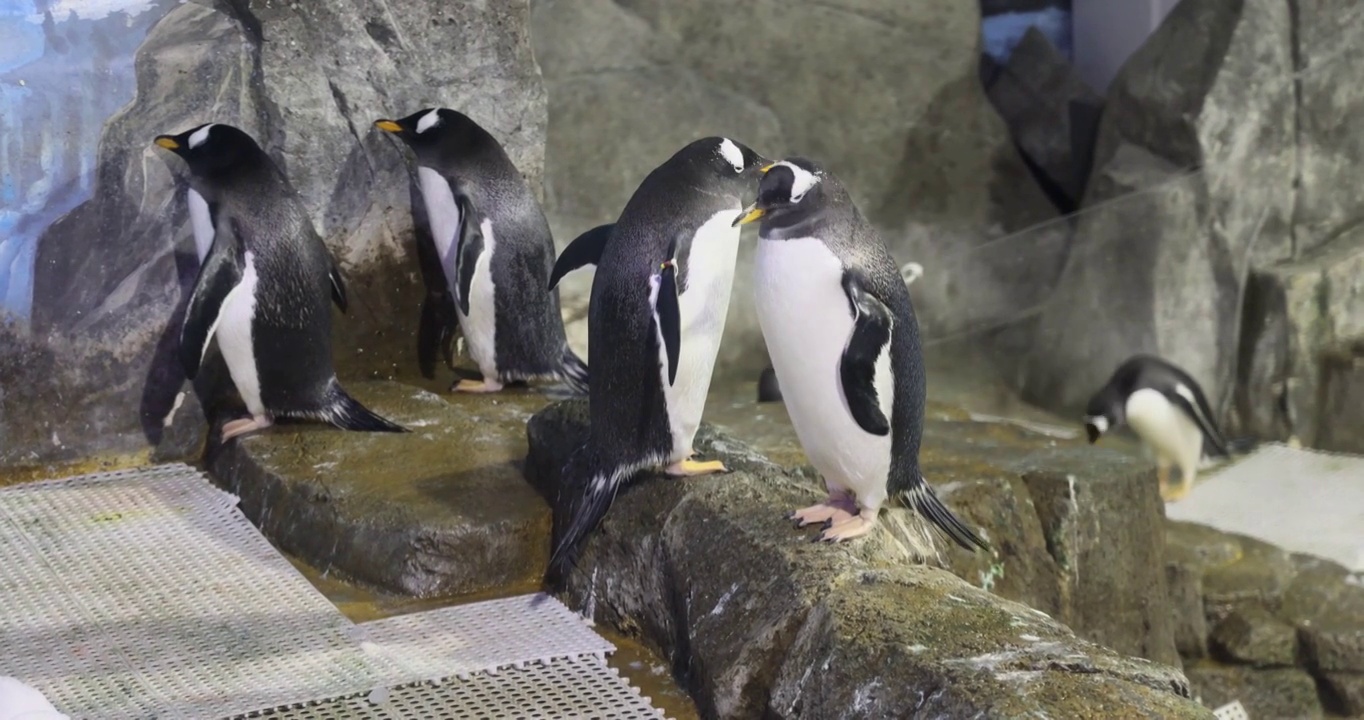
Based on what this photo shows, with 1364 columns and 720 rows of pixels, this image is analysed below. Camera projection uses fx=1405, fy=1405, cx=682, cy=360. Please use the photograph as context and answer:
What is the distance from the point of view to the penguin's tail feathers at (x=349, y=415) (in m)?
3.98

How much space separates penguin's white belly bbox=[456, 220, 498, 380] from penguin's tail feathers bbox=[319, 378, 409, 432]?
49 cm

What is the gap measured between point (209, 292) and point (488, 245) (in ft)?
2.85

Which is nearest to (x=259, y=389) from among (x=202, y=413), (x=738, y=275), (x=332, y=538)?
(x=202, y=413)

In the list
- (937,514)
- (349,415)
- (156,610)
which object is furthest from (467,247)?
(937,514)

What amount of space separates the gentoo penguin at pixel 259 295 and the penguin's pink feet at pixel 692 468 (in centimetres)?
116

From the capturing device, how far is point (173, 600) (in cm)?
307

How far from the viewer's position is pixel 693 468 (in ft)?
10.1

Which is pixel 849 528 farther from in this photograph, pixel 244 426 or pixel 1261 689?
pixel 1261 689

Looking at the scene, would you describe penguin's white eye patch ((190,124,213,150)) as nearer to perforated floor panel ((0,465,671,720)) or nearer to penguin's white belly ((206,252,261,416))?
penguin's white belly ((206,252,261,416))

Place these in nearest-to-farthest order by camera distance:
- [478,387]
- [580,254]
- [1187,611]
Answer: [580,254]
[478,387]
[1187,611]

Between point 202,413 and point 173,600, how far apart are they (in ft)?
4.30

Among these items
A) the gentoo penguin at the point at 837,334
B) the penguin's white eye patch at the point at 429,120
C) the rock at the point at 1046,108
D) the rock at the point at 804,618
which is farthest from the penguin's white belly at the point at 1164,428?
the gentoo penguin at the point at 837,334

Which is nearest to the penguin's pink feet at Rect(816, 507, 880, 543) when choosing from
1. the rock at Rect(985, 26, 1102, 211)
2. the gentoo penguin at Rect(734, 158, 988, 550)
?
the gentoo penguin at Rect(734, 158, 988, 550)

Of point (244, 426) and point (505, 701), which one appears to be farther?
point (244, 426)
